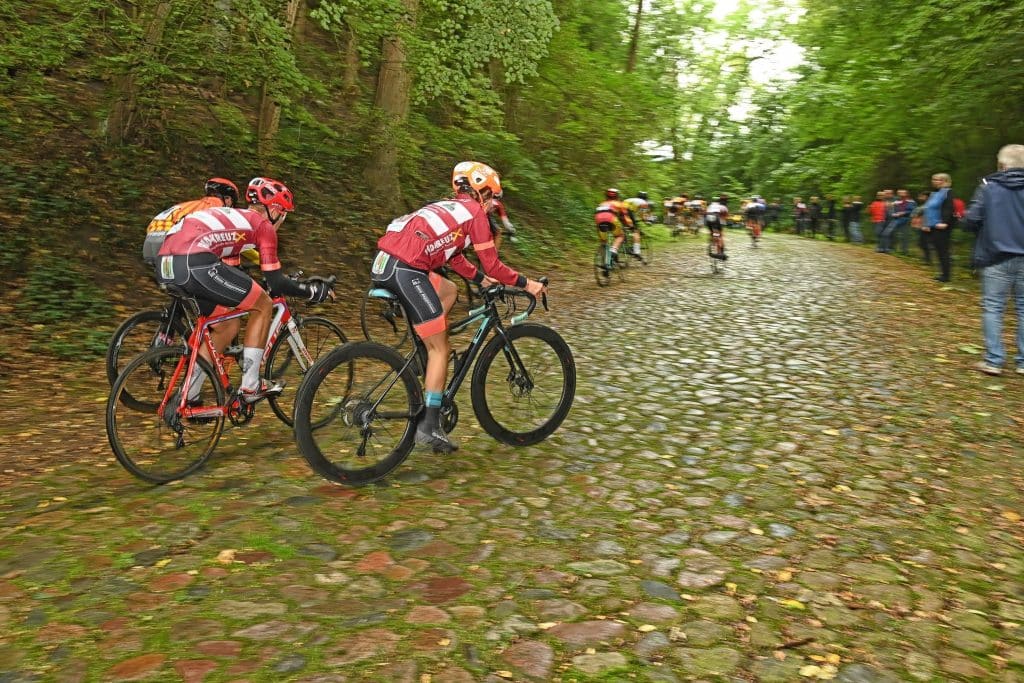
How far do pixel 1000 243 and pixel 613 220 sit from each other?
8422 millimetres

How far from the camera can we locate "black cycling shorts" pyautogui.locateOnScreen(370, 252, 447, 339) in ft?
17.8

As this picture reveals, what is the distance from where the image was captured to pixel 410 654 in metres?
3.46

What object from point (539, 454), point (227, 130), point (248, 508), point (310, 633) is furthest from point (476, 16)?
point (310, 633)

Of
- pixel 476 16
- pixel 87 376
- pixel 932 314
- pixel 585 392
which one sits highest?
pixel 476 16

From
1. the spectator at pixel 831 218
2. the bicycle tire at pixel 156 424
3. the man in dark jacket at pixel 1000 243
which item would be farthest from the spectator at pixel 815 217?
the bicycle tire at pixel 156 424

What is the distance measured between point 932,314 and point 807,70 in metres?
34.5

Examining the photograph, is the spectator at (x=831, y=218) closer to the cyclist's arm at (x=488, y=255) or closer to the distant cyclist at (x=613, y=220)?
the distant cyclist at (x=613, y=220)

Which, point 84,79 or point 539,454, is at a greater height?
point 84,79

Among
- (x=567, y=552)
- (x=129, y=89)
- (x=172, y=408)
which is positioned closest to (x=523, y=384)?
(x=567, y=552)

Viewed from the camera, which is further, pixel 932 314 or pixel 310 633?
pixel 932 314

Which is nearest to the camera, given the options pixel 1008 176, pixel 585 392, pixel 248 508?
pixel 248 508

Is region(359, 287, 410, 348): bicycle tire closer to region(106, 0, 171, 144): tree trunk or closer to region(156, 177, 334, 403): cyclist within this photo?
region(156, 177, 334, 403): cyclist

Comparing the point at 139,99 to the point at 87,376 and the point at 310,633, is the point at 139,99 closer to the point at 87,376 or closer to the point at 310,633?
the point at 87,376

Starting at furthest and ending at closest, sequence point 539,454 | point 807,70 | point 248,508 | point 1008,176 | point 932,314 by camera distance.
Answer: point 807,70
point 932,314
point 1008,176
point 539,454
point 248,508
